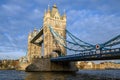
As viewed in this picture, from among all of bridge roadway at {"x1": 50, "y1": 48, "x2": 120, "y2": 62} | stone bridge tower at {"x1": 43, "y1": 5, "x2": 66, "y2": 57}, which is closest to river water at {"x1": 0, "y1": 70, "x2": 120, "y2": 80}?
bridge roadway at {"x1": 50, "y1": 48, "x2": 120, "y2": 62}

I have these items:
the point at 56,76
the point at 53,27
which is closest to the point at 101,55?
the point at 56,76

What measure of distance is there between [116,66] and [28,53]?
90.4 m

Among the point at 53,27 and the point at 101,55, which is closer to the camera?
the point at 101,55

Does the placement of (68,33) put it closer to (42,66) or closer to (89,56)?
(42,66)

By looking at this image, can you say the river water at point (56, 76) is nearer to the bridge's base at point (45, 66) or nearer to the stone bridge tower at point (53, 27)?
the bridge's base at point (45, 66)

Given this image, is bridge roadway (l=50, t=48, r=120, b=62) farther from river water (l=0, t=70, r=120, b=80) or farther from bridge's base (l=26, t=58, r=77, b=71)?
bridge's base (l=26, t=58, r=77, b=71)

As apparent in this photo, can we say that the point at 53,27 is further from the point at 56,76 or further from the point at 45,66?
the point at 56,76

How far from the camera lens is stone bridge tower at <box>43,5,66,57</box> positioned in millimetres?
74312

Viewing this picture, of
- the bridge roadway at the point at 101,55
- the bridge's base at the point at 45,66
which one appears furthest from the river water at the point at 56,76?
the bridge's base at the point at 45,66

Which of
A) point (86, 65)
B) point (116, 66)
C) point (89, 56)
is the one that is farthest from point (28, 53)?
point (116, 66)

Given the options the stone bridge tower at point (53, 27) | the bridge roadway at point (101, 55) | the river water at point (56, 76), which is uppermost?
the stone bridge tower at point (53, 27)

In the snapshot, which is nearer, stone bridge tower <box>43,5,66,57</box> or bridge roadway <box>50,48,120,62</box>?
bridge roadway <box>50,48,120,62</box>

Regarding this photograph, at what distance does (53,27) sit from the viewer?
7719cm

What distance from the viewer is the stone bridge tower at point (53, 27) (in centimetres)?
7431
